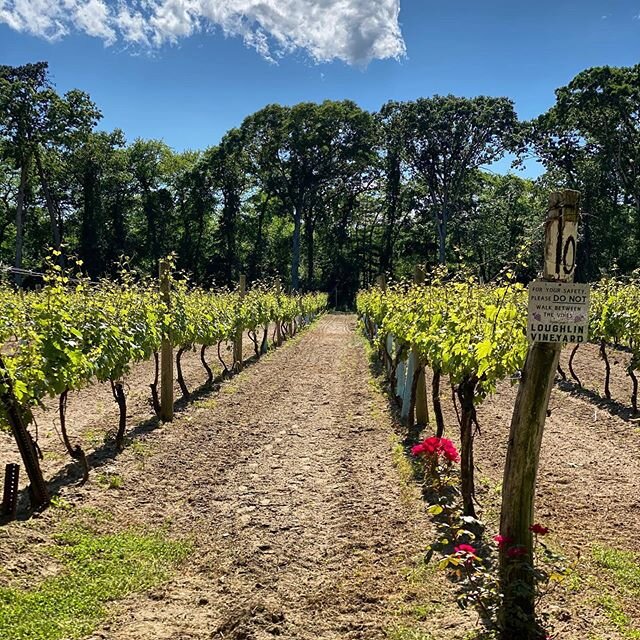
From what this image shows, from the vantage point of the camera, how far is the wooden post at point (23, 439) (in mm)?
4469

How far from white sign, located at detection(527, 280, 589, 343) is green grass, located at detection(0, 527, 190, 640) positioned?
→ 301cm

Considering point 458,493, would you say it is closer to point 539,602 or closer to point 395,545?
point 395,545

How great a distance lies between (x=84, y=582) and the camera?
12.6 feet

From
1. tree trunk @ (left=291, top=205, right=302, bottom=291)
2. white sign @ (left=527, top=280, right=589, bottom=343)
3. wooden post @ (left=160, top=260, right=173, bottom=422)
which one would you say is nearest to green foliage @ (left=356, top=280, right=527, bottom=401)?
white sign @ (left=527, top=280, right=589, bottom=343)

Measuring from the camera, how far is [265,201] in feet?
166

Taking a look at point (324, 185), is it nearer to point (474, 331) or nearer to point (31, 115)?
point (31, 115)

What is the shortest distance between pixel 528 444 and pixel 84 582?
3.00 metres

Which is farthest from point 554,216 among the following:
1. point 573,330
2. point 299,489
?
point 299,489

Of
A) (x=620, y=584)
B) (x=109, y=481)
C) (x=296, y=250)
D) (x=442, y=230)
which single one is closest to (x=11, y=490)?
(x=109, y=481)

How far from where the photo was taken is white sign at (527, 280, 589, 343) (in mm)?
2943

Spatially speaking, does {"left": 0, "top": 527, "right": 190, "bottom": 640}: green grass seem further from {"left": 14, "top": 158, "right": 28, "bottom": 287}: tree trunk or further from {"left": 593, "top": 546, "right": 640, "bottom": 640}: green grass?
{"left": 14, "top": 158, "right": 28, "bottom": 287}: tree trunk

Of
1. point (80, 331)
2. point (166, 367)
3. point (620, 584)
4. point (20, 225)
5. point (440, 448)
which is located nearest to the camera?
point (620, 584)

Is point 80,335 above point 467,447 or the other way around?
above

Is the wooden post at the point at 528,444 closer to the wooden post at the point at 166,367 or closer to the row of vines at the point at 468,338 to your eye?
the row of vines at the point at 468,338
